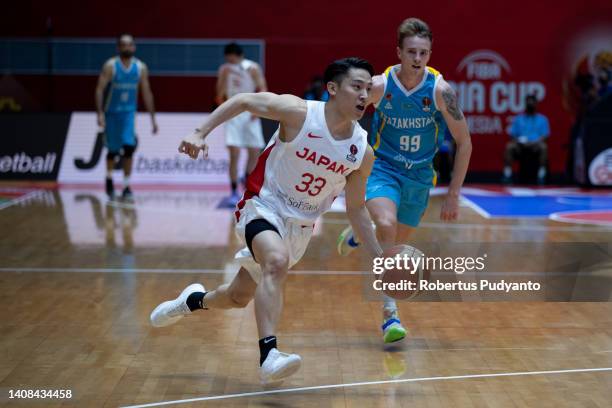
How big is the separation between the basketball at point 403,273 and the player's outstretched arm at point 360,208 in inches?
3.8

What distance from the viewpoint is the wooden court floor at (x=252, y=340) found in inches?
206

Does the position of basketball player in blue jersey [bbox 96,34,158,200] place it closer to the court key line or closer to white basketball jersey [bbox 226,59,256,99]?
white basketball jersey [bbox 226,59,256,99]

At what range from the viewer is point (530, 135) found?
17719mm

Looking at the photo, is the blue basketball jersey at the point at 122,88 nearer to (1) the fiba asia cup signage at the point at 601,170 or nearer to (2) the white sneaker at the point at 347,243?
(2) the white sneaker at the point at 347,243

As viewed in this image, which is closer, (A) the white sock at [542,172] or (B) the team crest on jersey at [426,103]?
(B) the team crest on jersey at [426,103]

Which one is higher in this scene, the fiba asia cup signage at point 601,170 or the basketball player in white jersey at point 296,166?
the basketball player in white jersey at point 296,166

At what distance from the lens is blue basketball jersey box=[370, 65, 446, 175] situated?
6.66 metres

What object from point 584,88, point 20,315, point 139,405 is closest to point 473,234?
point 20,315

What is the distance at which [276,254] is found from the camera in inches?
204

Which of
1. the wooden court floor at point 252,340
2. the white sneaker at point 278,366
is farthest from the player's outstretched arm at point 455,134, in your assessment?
the white sneaker at point 278,366

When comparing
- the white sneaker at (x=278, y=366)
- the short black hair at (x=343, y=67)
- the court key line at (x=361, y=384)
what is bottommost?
the court key line at (x=361, y=384)

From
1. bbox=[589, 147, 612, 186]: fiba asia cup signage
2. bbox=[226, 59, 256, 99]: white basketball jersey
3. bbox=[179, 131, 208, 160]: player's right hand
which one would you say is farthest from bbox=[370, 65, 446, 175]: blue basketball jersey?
bbox=[589, 147, 612, 186]: fiba asia cup signage

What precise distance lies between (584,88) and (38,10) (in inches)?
413

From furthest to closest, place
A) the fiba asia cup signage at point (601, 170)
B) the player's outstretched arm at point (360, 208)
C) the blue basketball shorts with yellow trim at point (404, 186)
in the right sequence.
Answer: the fiba asia cup signage at point (601, 170) < the blue basketball shorts with yellow trim at point (404, 186) < the player's outstretched arm at point (360, 208)
